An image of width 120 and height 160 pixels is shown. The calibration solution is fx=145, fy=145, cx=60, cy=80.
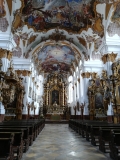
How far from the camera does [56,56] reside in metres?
21.6

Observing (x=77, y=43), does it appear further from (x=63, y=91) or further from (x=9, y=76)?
(x=63, y=91)

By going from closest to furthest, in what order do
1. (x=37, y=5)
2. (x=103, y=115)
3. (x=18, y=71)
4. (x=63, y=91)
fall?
(x=37, y=5), (x=103, y=115), (x=18, y=71), (x=63, y=91)

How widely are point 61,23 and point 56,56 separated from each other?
8.09 metres

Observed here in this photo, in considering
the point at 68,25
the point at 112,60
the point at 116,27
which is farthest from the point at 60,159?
the point at 68,25

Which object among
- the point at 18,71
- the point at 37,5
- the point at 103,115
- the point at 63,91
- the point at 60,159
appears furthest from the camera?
the point at 63,91

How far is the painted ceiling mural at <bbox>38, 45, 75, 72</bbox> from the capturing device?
738 inches

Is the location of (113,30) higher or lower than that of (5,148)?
higher

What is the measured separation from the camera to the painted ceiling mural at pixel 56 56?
18.8 metres

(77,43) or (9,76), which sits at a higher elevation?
(77,43)

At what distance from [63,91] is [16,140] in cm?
2428

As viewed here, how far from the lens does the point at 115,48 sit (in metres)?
10.9

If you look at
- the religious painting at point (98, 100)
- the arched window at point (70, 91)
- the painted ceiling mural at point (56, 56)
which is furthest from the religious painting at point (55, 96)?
the religious painting at point (98, 100)

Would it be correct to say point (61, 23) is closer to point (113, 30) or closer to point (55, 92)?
point (113, 30)

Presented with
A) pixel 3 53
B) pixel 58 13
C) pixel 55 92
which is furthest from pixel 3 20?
pixel 55 92
